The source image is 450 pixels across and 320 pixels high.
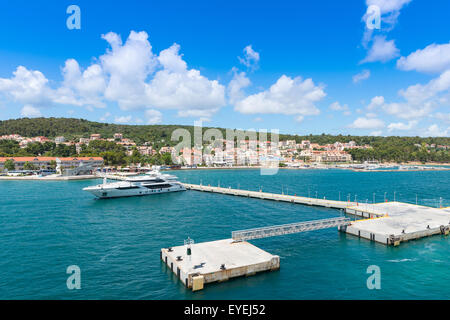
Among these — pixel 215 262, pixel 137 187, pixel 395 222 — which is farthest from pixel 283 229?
pixel 137 187

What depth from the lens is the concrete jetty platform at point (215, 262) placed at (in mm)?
19297

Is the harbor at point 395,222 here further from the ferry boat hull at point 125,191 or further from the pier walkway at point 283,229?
the ferry boat hull at point 125,191

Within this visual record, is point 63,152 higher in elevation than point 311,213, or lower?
higher

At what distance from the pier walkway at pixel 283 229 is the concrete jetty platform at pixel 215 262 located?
1.18 meters

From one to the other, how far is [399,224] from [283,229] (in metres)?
14.8

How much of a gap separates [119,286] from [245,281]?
359 inches

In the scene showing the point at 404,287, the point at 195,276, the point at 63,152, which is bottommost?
the point at 404,287

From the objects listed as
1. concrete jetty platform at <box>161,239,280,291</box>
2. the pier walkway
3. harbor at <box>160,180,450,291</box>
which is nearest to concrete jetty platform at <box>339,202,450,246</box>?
harbor at <box>160,180,450,291</box>

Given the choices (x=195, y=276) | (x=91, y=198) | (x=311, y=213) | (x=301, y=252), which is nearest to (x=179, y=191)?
(x=91, y=198)

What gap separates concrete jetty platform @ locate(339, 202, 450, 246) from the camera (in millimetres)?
28953

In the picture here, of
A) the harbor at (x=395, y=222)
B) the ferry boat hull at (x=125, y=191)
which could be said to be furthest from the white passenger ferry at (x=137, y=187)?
the harbor at (x=395, y=222)

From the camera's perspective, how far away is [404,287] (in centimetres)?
1972

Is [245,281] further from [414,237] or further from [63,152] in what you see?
[63,152]

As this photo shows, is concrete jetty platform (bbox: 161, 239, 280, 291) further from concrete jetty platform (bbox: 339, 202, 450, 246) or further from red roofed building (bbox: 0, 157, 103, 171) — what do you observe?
red roofed building (bbox: 0, 157, 103, 171)
